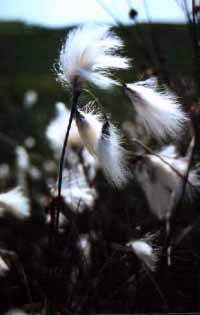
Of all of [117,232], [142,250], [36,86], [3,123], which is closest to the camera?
[142,250]

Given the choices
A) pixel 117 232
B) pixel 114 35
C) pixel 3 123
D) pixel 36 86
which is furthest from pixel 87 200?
pixel 36 86

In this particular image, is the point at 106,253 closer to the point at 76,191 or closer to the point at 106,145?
the point at 76,191

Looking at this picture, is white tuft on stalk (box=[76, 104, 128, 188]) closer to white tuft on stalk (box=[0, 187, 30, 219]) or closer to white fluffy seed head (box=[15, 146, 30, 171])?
white tuft on stalk (box=[0, 187, 30, 219])

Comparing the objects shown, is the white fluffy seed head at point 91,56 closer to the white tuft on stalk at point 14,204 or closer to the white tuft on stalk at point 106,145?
the white tuft on stalk at point 106,145

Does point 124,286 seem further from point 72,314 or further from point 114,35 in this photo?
point 114,35

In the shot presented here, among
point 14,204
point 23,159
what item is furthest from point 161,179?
point 23,159
